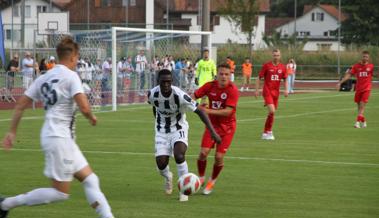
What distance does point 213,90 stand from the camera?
41.3 feet

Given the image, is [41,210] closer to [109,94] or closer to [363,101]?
[363,101]

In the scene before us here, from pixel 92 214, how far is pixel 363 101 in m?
15.0

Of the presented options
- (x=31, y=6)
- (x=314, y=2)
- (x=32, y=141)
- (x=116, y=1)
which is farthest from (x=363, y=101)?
(x=314, y=2)

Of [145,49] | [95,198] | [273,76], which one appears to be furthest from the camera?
[145,49]

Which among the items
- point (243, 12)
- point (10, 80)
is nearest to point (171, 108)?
point (10, 80)

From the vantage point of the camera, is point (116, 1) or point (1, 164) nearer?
point (1, 164)

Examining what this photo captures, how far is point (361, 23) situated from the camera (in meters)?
71.4

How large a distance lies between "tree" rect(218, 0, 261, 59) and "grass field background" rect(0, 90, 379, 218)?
1661 inches

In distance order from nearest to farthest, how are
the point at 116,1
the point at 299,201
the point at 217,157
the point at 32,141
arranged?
the point at 299,201
the point at 217,157
the point at 32,141
the point at 116,1

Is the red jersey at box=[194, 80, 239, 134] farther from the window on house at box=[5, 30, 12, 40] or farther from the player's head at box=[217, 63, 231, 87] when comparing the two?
the window on house at box=[5, 30, 12, 40]

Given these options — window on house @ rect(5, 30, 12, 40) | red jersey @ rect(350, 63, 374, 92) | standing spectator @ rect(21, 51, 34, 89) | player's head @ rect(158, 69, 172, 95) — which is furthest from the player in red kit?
window on house @ rect(5, 30, 12, 40)

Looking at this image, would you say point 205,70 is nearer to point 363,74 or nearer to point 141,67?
point 141,67

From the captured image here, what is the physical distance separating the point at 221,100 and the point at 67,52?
161 inches

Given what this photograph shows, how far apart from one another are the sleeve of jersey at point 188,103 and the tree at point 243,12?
5520 centimetres
